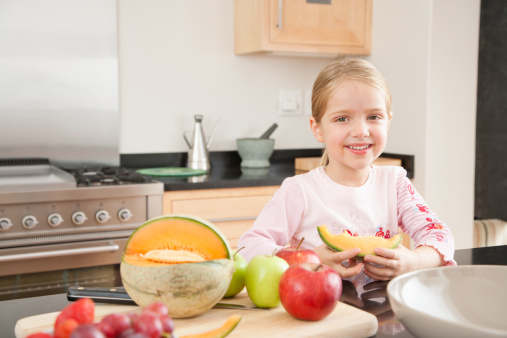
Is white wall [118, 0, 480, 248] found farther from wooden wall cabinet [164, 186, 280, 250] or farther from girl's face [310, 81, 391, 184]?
girl's face [310, 81, 391, 184]

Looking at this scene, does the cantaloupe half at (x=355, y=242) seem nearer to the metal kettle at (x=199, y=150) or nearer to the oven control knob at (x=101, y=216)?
the oven control knob at (x=101, y=216)

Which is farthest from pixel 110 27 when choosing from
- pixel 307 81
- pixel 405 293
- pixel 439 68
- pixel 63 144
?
pixel 405 293

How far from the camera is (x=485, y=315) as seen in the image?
2.89ft

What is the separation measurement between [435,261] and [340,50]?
194 cm

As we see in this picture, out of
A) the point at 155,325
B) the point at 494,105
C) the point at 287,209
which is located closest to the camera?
the point at 155,325

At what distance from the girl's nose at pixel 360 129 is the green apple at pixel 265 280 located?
57 cm

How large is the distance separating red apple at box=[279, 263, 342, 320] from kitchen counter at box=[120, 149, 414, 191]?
63.3 inches

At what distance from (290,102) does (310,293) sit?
253 centimetres

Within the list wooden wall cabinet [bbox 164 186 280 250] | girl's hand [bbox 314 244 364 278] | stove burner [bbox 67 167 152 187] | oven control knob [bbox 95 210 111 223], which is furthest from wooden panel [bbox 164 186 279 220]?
girl's hand [bbox 314 244 364 278]

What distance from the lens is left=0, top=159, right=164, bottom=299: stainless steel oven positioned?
2.20 meters

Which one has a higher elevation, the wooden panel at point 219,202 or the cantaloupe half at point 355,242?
the cantaloupe half at point 355,242

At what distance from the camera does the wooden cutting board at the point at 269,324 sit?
836 millimetres

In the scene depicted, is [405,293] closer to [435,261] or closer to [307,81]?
[435,261]

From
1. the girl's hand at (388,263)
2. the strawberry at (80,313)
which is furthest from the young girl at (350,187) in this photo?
the strawberry at (80,313)
